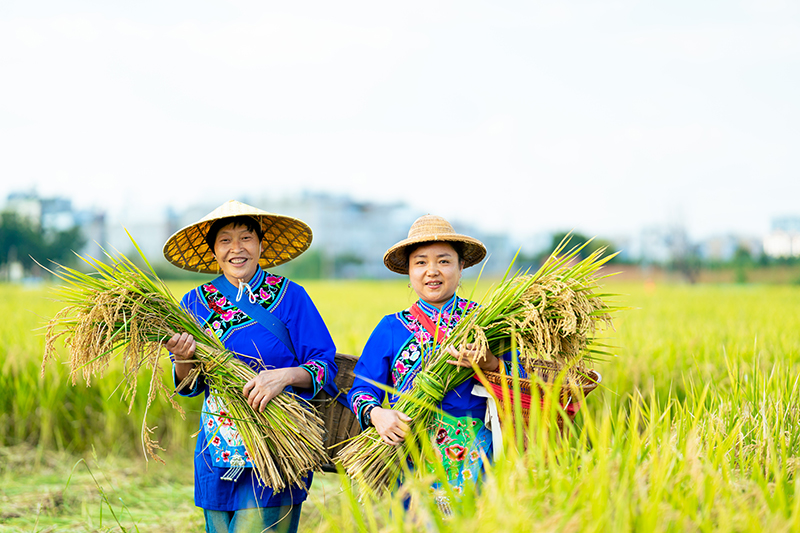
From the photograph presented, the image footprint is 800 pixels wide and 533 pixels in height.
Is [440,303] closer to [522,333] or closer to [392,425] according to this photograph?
[522,333]

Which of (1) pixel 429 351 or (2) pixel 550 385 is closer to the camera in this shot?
(2) pixel 550 385

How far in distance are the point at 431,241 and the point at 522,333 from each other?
52 centimetres

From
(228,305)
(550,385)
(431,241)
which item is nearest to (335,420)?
(228,305)

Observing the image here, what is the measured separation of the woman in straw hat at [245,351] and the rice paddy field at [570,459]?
0.86ft

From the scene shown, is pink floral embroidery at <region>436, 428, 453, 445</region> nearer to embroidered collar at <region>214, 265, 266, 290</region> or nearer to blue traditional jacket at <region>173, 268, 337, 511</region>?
blue traditional jacket at <region>173, 268, 337, 511</region>

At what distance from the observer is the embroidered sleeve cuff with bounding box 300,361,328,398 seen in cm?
234

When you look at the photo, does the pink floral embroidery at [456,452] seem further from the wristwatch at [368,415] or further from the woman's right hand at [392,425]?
the wristwatch at [368,415]

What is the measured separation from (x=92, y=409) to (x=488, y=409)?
3482 millimetres

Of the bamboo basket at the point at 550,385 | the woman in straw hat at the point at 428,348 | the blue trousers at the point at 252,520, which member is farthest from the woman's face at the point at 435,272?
the blue trousers at the point at 252,520

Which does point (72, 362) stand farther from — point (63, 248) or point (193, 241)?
point (63, 248)

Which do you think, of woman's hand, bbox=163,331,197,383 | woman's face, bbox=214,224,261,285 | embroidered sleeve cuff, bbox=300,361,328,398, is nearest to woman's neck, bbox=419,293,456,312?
embroidered sleeve cuff, bbox=300,361,328,398

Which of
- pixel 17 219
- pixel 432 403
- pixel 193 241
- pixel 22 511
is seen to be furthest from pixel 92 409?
pixel 17 219

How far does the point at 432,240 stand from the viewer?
7.46ft

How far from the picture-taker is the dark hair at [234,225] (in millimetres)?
2430
